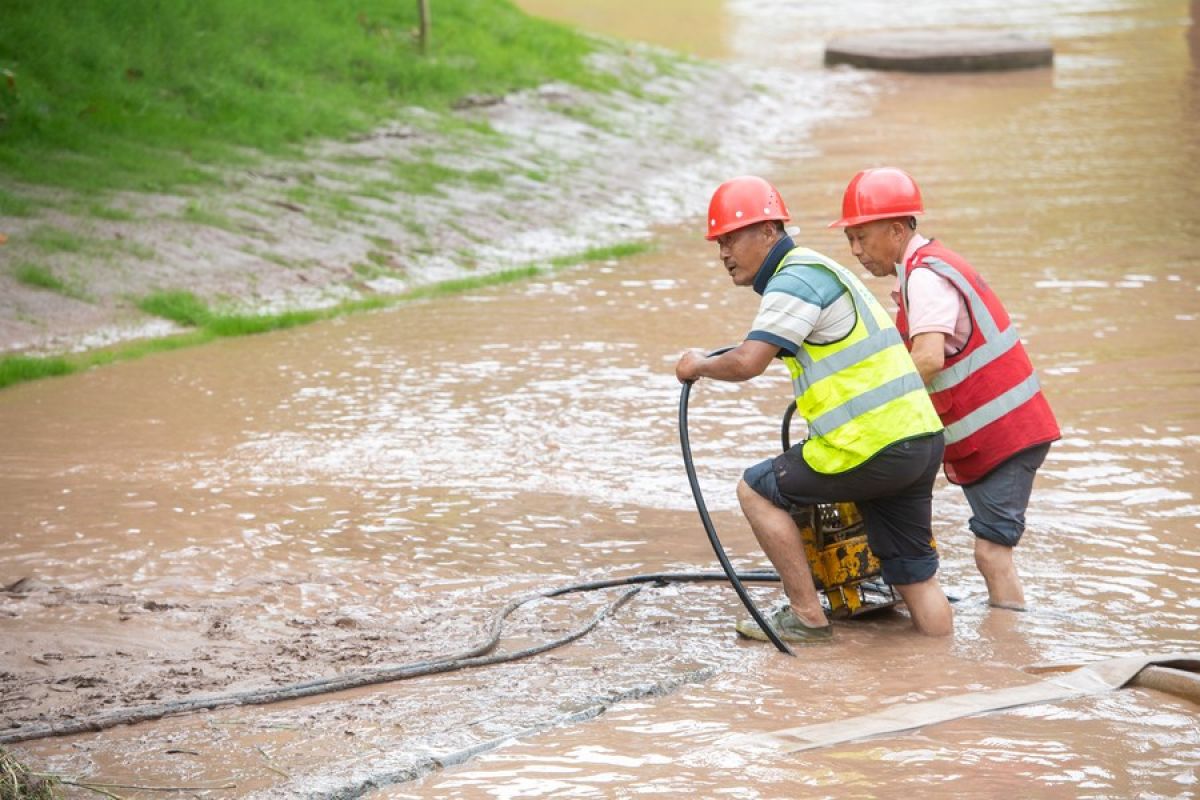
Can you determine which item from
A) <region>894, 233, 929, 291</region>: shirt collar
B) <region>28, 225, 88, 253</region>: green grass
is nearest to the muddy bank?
<region>28, 225, 88, 253</region>: green grass

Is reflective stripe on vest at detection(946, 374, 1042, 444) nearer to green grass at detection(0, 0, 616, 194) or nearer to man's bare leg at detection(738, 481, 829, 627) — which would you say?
man's bare leg at detection(738, 481, 829, 627)

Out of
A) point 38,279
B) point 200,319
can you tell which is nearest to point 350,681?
point 200,319

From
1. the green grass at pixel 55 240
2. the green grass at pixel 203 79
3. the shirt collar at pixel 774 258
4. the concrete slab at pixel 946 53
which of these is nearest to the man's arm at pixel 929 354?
the shirt collar at pixel 774 258

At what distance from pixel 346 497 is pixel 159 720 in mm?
2807

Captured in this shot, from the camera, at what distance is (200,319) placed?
11.4 m

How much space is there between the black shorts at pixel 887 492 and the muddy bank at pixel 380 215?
6.50 metres

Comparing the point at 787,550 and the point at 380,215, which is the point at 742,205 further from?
the point at 380,215

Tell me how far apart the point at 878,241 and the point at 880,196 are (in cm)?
20

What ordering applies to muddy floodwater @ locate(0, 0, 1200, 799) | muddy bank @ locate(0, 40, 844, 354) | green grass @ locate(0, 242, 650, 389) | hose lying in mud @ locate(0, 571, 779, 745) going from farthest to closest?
muddy bank @ locate(0, 40, 844, 354) < green grass @ locate(0, 242, 650, 389) < hose lying in mud @ locate(0, 571, 779, 745) < muddy floodwater @ locate(0, 0, 1200, 799)

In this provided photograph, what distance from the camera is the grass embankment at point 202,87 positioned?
41.0 ft

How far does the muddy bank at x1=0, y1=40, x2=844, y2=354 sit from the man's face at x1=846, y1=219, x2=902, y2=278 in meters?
6.46

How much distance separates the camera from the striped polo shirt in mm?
5633

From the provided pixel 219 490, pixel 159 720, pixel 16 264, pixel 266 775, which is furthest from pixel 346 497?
pixel 16 264

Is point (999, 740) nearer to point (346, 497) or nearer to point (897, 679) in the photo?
point (897, 679)
